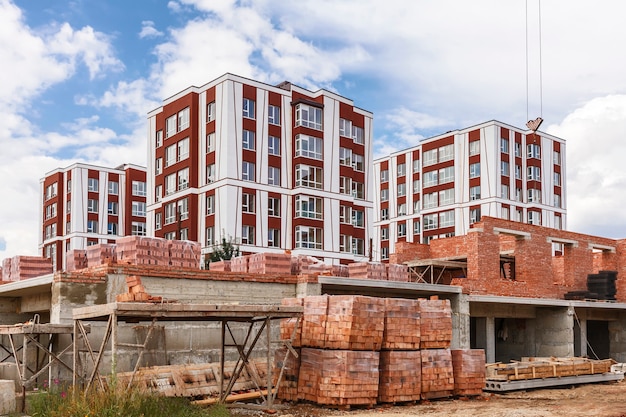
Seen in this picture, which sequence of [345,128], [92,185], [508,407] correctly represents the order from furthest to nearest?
[92,185] < [345,128] < [508,407]

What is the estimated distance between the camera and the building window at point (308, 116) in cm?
5200

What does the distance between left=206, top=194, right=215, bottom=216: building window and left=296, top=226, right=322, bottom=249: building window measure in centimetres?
620

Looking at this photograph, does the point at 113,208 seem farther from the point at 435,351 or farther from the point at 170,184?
the point at 435,351

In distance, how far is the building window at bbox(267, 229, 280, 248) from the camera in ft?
164

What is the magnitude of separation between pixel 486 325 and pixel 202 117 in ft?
91.0

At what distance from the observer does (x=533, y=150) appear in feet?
226

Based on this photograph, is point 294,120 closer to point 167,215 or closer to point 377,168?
point 167,215

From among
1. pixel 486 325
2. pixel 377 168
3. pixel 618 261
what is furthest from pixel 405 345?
pixel 377 168

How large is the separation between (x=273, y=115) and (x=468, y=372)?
33.3 metres

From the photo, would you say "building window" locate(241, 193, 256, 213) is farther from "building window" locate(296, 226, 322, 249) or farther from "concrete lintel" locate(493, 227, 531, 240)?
"concrete lintel" locate(493, 227, 531, 240)

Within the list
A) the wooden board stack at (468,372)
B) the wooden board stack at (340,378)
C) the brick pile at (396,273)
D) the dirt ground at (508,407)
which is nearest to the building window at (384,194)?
the brick pile at (396,273)

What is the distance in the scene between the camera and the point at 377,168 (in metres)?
79.3

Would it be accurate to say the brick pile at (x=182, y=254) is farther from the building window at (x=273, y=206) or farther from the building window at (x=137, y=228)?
the building window at (x=137, y=228)

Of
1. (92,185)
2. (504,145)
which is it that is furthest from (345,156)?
(92,185)
